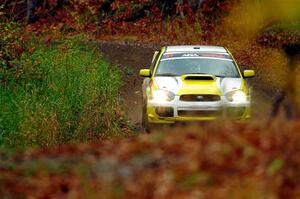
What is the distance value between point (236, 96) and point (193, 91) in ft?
2.48

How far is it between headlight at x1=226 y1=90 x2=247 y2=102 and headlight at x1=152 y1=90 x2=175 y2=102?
38.0 inches

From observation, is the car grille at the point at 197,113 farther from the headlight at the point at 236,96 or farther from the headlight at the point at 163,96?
the headlight at the point at 236,96

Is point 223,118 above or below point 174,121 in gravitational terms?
above

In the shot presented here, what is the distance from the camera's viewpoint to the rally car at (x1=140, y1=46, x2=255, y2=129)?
13.2m

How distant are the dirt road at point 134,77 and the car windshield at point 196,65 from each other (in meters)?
1.06

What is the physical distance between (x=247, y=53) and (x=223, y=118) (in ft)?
70.3

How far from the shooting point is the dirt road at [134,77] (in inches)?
678

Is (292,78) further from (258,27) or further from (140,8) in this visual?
(140,8)

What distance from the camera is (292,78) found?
8.05 metres

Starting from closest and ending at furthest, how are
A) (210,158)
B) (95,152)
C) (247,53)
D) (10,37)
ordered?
(210,158) → (95,152) → (10,37) → (247,53)

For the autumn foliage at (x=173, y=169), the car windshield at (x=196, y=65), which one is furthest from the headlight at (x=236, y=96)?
the autumn foliage at (x=173, y=169)

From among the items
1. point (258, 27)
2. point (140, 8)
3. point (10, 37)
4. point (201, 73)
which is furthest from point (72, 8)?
point (201, 73)

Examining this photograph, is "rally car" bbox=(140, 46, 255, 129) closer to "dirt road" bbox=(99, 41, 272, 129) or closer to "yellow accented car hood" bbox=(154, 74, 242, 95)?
"yellow accented car hood" bbox=(154, 74, 242, 95)

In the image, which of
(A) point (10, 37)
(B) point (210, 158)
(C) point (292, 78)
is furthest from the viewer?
(A) point (10, 37)
